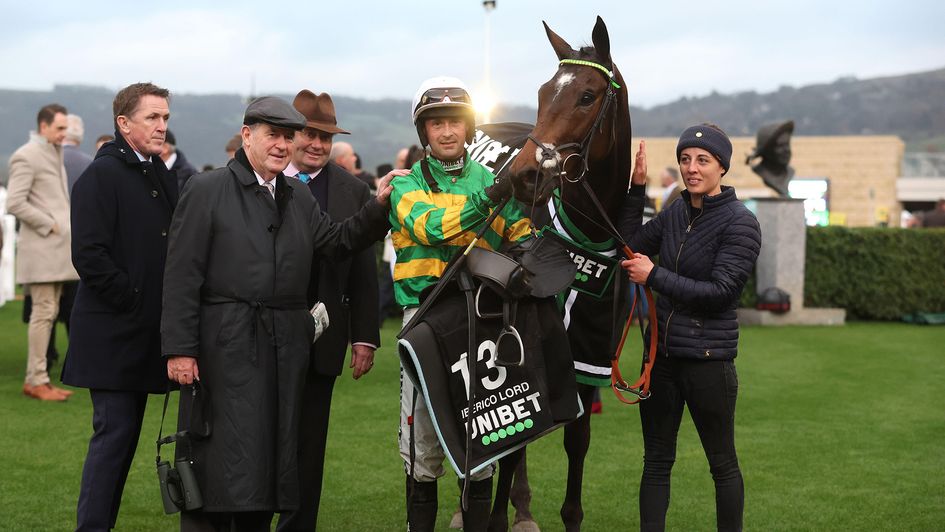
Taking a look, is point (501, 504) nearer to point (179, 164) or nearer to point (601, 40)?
point (601, 40)

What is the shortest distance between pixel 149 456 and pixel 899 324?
11.4 m

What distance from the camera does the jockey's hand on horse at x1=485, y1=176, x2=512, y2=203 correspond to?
3.52 m

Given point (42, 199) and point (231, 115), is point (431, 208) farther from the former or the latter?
point (231, 115)

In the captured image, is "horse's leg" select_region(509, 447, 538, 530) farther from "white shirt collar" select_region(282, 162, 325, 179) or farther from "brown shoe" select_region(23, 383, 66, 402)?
"brown shoe" select_region(23, 383, 66, 402)

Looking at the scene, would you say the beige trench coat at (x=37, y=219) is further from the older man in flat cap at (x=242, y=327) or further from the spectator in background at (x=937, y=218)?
the spectator in background at (x=937, y=218)

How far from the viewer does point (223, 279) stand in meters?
3.68

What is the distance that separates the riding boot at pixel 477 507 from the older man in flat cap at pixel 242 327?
2.02 ft

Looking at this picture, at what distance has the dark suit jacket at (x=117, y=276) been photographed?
4.05m

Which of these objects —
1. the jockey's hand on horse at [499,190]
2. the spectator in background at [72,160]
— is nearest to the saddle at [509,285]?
the jockey's hand on horse at [499,190]

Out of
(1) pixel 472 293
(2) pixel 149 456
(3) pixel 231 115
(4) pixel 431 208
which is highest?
(3) pixel 231 115

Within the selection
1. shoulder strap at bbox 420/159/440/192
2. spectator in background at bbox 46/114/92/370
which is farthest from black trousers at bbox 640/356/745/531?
spectator in background at bbox 46/114/92/370

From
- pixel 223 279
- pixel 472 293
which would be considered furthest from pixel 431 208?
pixel 223 279

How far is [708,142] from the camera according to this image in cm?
403

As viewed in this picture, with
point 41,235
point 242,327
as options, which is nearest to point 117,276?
point 242,327
